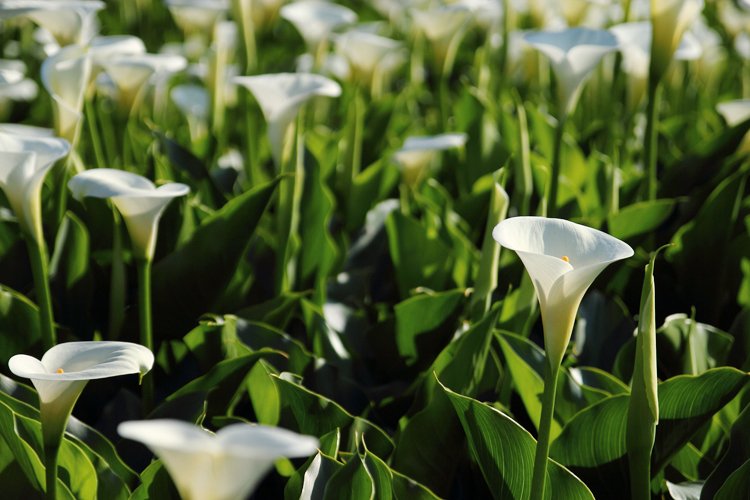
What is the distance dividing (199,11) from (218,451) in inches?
82.9

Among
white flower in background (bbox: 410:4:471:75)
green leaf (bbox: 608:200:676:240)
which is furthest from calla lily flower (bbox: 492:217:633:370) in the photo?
white flower in background (bbox: 410:4:471:75)

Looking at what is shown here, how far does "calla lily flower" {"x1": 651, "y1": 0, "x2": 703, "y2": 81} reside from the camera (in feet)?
4.89

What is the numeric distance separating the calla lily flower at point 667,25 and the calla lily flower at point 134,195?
0.85 meters

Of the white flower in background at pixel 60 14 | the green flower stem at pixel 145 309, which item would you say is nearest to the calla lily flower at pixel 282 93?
the white flower in background at pixel 60 14

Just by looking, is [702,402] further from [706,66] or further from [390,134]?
[706,66]

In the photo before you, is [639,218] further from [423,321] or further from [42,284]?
[42,284]

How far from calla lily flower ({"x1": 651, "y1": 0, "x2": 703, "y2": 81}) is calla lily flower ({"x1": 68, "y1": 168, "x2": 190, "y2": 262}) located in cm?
85

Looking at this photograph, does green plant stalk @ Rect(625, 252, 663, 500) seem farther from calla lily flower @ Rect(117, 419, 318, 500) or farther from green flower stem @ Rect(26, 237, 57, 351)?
green flower stem @ Rect(26, 237, 57, 351)

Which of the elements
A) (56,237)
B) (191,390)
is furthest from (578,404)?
(56,237)

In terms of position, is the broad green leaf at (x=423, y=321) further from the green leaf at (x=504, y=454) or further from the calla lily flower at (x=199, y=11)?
the calla lily flower at (x=199, y=11)

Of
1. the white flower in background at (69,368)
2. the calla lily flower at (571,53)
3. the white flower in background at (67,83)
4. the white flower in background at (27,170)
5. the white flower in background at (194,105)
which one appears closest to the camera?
the white flower in background at (69,368)

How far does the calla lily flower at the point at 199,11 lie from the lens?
2.37m

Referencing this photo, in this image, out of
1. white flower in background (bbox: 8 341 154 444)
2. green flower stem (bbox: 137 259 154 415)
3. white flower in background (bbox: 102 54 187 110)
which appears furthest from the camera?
Result: white flower in background (bbox: 102 54 187 110)

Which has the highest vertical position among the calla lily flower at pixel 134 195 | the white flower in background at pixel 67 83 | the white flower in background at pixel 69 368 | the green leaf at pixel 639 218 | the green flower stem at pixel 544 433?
the white flower in background at pixel 67 83
